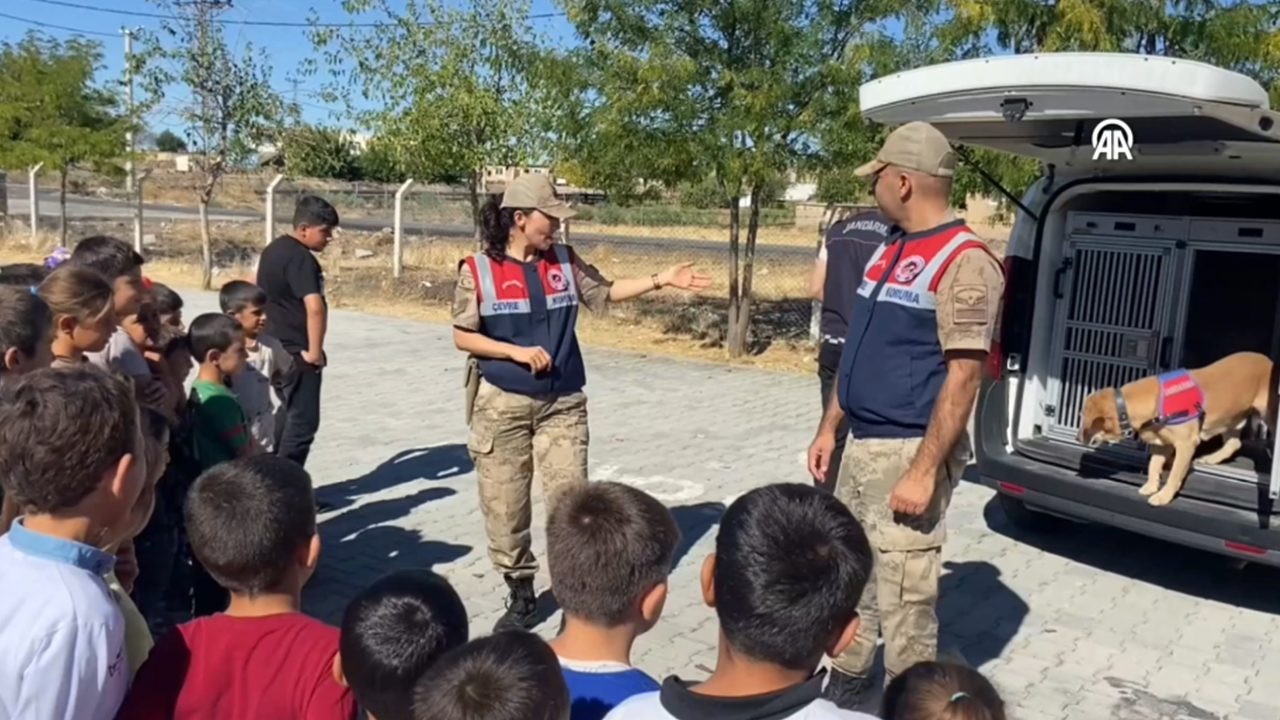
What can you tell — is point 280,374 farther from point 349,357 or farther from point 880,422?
point 349,357

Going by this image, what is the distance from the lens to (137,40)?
1906 cm

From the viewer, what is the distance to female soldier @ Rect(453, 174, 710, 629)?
4617mm

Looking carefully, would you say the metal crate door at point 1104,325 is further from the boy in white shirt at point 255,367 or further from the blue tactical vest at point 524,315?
the boy in white shirt at point 255,367

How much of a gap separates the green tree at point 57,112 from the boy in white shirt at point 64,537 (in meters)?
20.5

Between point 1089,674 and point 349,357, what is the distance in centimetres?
897

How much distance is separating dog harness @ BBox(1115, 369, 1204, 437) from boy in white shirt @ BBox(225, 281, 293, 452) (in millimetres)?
4088

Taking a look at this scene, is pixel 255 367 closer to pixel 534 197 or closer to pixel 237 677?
pixel 534 197

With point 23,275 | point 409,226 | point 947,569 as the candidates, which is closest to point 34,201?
point 409,226

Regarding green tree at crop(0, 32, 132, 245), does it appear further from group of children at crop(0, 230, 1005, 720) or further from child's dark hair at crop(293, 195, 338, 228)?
group of children at crop(0, 230, 1005, 720)

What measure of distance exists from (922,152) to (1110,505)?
2.70m

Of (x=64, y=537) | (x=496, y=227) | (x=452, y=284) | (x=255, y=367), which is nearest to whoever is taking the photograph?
(x=64, y=537)

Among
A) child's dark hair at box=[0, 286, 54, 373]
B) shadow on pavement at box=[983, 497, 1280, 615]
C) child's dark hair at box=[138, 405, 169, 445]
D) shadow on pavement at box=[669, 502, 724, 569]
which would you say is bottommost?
shadow on pavement at box=[669, 502, 724, 569]

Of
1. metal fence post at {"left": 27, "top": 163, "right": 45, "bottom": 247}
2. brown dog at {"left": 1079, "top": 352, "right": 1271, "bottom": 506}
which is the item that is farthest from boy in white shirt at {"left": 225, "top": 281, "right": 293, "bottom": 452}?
metal fence post at {"left": 27, "top": 163, "right": 45, "bottom": 247}

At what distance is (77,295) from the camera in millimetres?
3574
